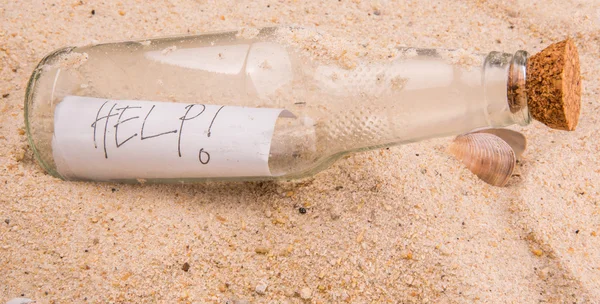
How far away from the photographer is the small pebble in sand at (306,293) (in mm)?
1021

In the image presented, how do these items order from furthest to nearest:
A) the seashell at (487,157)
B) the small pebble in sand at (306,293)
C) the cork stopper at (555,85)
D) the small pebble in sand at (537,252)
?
the seashell at (487,157), the small pebble in sand at (537,252), the small pebble in sand at (306,293), the cork stopper at (555,85)

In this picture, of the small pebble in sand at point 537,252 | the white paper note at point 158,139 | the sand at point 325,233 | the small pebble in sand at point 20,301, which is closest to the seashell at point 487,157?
the sand at point 325,233

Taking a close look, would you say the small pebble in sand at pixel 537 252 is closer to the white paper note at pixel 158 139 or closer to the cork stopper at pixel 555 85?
the cork stopper at pixel 555 85

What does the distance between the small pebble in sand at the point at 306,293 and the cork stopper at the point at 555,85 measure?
53cm

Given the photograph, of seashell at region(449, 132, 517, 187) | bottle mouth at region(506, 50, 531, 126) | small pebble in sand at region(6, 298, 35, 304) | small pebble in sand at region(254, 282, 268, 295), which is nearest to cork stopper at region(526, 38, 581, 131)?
bottle mouth at region(506, 50, 531, 126)

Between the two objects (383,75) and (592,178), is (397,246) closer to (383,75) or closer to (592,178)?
(383,75)

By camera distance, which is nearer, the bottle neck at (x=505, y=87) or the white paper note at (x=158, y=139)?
the bottle neck at (x=505, y=87)

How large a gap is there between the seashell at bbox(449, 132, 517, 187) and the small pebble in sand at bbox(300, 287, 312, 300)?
52cm

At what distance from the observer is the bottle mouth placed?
965 millimetres

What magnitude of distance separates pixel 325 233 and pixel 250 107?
30cm

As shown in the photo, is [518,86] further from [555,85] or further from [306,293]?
[306,293]

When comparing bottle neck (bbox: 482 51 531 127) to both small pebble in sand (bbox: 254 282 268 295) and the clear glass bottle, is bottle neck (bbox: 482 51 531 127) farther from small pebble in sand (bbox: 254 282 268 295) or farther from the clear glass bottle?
small pebble in sand (bbox: 254 282 268 295)

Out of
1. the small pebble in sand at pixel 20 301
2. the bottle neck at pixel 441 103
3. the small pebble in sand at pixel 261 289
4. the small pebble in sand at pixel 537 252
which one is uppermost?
the bottle neck at pixel 441 103

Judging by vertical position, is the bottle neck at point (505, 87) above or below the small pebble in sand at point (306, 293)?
above
